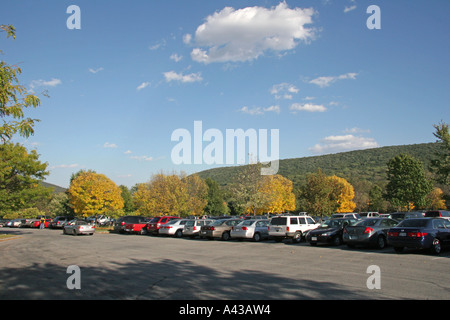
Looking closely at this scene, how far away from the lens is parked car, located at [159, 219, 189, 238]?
94.3 feet

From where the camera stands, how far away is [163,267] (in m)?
11.4

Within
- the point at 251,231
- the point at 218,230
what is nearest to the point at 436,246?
the point at 251,231

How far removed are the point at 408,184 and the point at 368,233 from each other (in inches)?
1443

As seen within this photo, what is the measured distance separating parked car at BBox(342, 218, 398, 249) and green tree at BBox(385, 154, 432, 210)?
3515 cm

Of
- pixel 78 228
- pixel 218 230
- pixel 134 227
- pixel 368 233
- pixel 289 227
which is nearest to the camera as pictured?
pixel 368 233

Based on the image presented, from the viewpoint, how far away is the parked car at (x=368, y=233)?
1653cm

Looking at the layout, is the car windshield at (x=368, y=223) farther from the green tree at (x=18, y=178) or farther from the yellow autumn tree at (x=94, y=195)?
the yellow autumn tree at (x=94, y=195)

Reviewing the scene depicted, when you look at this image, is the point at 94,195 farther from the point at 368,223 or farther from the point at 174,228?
the point at 368,223

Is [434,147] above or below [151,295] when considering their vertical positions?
above

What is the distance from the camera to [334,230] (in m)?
18.9
